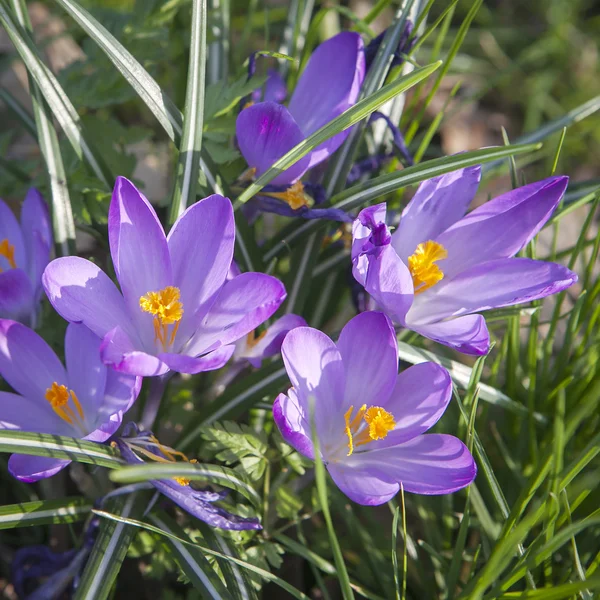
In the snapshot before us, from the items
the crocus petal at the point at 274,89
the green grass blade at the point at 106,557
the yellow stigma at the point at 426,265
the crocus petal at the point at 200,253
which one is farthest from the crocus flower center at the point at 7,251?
the yellow stigma at the point at 426,265

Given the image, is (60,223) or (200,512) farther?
(60,223)

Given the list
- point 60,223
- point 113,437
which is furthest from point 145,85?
point 113,437

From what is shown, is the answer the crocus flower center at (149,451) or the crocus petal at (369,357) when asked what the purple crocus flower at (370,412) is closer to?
the crocus petal at (369,357)

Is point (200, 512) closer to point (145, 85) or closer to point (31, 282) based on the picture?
point (31, 282)

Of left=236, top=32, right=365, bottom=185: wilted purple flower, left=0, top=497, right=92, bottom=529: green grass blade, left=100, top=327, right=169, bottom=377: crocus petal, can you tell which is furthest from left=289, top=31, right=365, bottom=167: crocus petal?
left=0, top=497, right=92, bottom=529: green grass blade

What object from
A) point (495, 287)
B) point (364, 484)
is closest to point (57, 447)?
→ point (364, 484)

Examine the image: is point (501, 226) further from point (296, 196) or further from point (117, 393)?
point (117, 393)

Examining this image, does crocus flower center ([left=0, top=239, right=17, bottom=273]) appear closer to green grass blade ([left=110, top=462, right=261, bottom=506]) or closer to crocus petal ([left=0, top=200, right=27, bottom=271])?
crocus petal ([left=0, top=200, right=27, bottom=271])
